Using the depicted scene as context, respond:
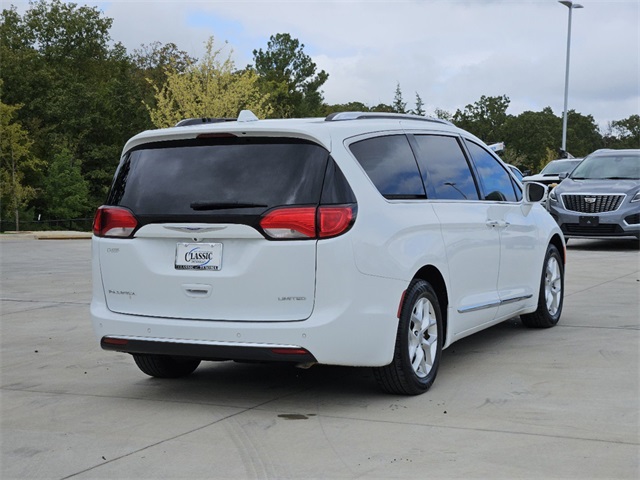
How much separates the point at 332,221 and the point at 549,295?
12.9 ft

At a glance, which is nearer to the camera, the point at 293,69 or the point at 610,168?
the point at 610,168

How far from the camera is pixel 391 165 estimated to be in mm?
6262

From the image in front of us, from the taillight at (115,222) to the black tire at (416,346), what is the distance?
5.75 ft

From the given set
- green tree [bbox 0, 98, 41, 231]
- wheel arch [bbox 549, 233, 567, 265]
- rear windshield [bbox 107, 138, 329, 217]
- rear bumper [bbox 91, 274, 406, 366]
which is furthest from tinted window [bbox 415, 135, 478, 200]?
green tree [bbox 0, 98, 41, 231]

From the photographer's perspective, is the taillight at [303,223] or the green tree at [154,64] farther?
the green tree at [154,64]

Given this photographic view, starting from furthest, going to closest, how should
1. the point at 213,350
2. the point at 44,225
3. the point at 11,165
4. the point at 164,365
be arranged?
the point at 44,225
the point at 11,165
the point at 164,365
the point at 213,350

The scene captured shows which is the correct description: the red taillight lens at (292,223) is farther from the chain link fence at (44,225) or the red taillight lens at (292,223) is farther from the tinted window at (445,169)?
the chain link fence at (44,225)

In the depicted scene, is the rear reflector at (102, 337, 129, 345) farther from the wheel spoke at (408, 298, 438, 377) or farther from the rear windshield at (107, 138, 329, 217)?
the wheel spoke at (408, 298, 438, 377)

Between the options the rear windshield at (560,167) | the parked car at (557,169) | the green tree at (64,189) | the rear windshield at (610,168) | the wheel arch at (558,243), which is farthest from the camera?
the green tree at (64,189)

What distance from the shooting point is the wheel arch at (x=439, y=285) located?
6.38 meters

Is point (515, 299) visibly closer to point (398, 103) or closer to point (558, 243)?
point (558, 243)

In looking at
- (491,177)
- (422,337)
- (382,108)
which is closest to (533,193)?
(491,177)

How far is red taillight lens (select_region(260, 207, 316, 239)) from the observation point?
5520mm

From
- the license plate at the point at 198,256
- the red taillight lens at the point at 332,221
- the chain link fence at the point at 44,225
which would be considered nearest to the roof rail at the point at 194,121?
the license plate at the point at 198,256
